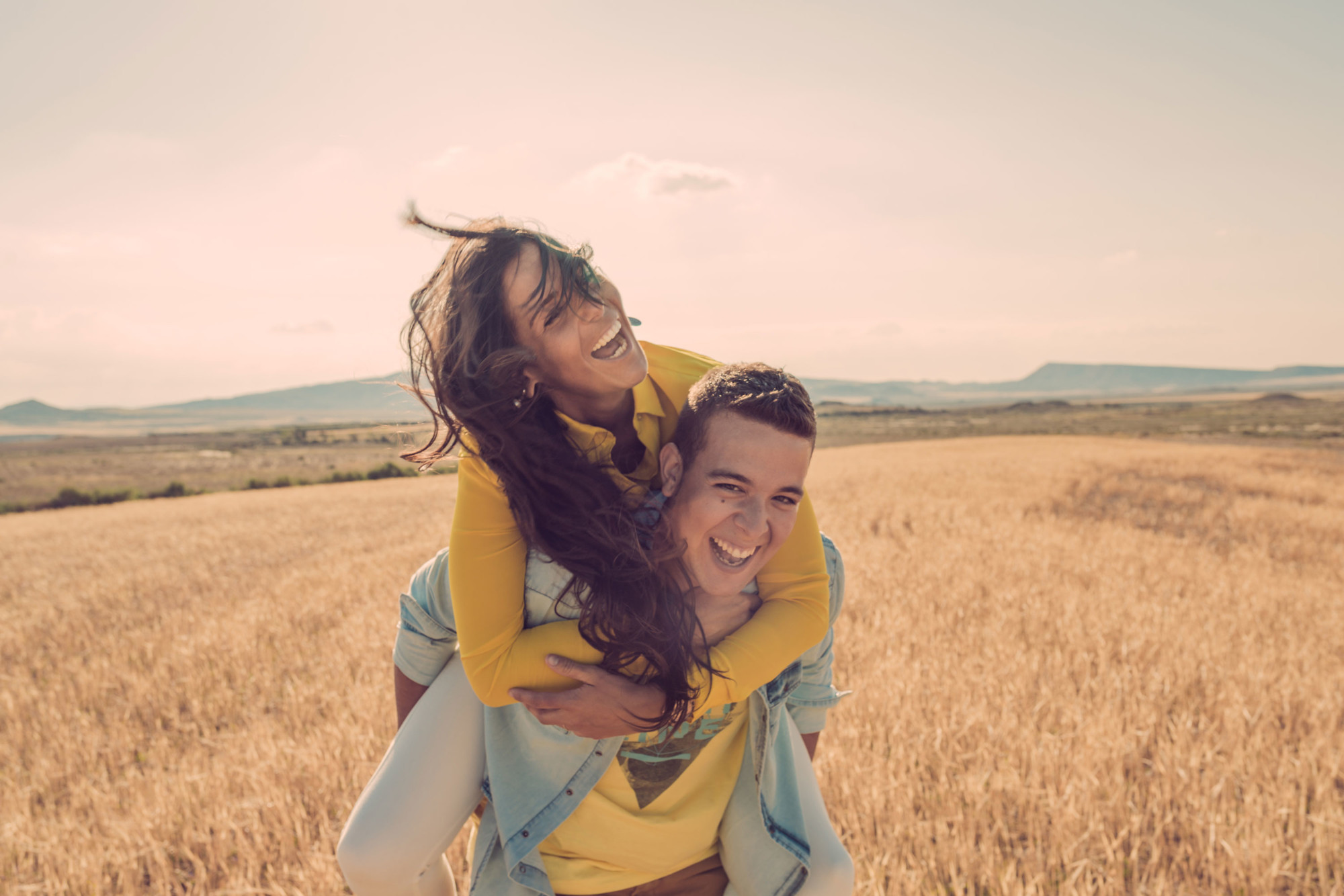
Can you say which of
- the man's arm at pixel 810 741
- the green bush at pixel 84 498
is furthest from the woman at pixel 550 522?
the green bush at pixel 84 498

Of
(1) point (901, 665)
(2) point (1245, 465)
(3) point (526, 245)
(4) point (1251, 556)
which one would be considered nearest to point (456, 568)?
(3) point (526, 245)

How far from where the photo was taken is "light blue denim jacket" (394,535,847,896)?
1875mm

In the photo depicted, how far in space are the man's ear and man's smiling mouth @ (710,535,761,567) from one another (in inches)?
8.1

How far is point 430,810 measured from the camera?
1.78 metres

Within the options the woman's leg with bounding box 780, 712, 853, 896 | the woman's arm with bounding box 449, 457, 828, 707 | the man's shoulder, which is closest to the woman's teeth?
the woman's arm with bounding box 449, 457, 828, 707

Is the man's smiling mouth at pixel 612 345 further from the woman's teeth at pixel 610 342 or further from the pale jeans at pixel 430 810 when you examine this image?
the pale jeans at pixel 430 810

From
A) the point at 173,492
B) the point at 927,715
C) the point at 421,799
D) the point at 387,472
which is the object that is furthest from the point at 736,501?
the point at 173,492

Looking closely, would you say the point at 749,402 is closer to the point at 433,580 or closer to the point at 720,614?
the point at 720,614

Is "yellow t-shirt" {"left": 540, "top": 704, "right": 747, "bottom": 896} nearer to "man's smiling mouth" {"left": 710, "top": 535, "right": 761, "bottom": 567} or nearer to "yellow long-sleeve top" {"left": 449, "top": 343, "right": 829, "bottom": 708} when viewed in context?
"yellow long-sleeve top" {"left": 449, "top": 343, "right": 829, "bottom": 708}

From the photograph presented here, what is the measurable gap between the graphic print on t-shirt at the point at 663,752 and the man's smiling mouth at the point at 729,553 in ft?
1.70

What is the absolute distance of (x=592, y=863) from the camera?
1.94 m

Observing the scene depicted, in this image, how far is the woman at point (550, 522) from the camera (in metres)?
1.71

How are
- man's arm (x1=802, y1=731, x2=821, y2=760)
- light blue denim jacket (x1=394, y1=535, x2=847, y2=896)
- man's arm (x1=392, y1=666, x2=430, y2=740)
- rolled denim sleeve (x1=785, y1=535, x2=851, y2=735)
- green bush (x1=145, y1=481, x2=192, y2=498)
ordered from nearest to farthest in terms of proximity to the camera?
light blue denim jacket (x1=394, y1=535, x2=847, y2=896)
man's arm (x1=392, y1=666, x2=430, y2=740)
rolled denim sleeve (x1=785, y1=535, x2=851, y2=735)
man's arm (x1=802, y1=731, x2=821, y2=760)
green bush (x1=145, y1=481, x2=192, y2=498)

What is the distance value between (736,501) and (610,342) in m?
0.64
